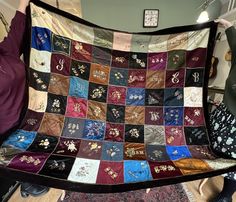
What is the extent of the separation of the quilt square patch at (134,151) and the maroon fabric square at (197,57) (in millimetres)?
801

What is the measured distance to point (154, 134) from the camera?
5.32 ft

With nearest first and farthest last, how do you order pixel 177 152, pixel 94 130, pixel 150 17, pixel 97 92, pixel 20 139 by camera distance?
pixel 20 139 → pixel 177 152 → pixel 94 130 → pixel 97 92 → pixel 150 17

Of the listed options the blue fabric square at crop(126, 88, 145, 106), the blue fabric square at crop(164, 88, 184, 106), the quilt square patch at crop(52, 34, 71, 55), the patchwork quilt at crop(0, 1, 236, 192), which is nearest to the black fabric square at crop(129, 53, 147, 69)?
the patchwork quilt at crop(0, 1, 236, 192)

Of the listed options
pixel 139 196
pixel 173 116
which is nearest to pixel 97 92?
pixel 173 116

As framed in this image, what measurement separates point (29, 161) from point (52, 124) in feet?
1.19

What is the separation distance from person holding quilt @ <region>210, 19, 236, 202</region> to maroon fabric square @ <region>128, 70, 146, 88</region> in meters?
0.64

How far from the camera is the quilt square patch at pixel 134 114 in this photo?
1.68 m

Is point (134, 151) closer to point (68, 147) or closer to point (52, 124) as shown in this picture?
point (68, 147)

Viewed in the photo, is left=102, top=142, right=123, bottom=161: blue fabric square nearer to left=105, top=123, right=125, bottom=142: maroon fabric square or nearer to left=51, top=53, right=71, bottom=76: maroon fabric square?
left=105, top=123, right=125, bottom=142: maroon fabric square

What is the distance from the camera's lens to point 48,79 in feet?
5.15

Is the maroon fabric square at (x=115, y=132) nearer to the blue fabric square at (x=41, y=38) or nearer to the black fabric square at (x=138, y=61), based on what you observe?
the black fabric square at (x=138, y=61)

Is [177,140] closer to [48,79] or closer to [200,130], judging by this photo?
[200,130]

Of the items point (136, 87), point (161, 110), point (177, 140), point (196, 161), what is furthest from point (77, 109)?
point (196, 161)

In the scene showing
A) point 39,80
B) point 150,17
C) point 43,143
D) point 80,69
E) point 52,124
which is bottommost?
point 43,143
